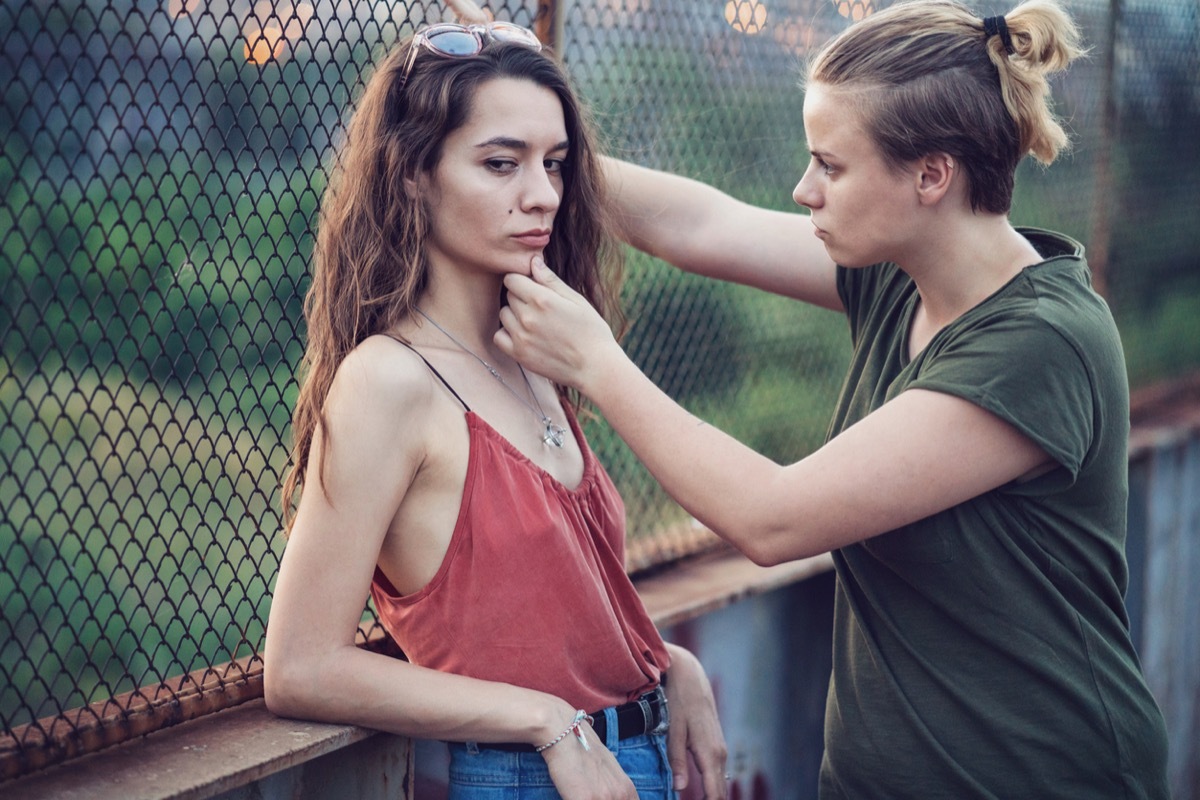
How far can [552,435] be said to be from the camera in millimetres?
1971

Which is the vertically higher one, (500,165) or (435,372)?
(500,165)

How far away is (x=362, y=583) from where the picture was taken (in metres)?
1.63

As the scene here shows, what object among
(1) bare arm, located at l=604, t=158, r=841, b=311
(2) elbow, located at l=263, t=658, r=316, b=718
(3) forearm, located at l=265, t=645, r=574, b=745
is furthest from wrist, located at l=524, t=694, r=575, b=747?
(1) bare arm, located at l=604, t=158, r=841, b=311

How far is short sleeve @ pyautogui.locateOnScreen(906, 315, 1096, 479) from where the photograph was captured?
173 centimetres

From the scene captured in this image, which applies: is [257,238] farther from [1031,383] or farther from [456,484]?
[1031,383]

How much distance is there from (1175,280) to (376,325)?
4.61 m

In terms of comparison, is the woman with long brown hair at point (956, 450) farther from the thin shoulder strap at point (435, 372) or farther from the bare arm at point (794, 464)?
the thin shoulder strap at point (435, 372)

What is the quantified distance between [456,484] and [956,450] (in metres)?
0.78

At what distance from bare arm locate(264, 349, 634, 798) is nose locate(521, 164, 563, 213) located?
13.9 inches

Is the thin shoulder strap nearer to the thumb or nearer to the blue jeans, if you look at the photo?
the thumb

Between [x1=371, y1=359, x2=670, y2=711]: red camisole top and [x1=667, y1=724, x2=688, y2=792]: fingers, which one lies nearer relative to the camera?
[x1=371, y1=359, x2=670, y2=711]: red camisole top

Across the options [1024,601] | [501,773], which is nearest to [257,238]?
[501,773]

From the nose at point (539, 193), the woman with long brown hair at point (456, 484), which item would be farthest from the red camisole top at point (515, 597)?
the nose at point (539, 193)

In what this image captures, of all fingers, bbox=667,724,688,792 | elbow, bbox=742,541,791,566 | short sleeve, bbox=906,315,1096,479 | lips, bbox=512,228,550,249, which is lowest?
fingers, bbox=667,724,688,792
